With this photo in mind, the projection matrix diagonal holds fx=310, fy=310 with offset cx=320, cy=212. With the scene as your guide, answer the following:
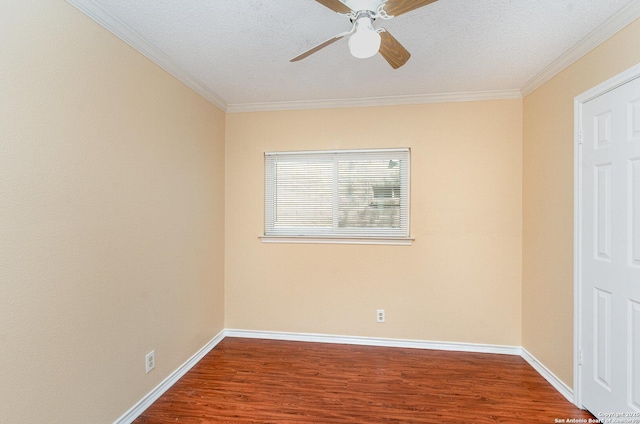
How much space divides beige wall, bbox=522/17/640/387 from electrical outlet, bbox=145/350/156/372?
2.99 m

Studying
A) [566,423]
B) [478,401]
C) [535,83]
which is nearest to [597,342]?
[566,423]

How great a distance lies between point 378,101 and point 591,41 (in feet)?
5.24

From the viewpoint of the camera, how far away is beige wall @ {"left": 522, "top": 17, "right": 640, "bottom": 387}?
2121mm

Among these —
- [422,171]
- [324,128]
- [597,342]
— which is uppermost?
[324,128]

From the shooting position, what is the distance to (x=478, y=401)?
2.21m

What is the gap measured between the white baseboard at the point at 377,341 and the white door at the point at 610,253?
0.86 metres

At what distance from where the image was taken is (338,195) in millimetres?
3230

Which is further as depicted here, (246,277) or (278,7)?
(246,277)

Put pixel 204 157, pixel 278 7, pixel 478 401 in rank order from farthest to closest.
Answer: pixel 204 157, pixel 478 401, pixel 278 7

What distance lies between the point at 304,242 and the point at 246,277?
0.74 metres

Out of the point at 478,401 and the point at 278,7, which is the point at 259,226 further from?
the point at 478,401

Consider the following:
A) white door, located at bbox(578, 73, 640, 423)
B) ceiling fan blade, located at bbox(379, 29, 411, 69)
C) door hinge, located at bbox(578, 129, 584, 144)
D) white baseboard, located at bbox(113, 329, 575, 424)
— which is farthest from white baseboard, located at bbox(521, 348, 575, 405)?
ceiling fan blade, located at bbox(379, 29, 411, 69)

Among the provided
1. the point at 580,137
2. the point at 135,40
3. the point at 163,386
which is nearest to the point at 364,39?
the point at 135,40

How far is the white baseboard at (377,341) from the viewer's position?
116 inches
